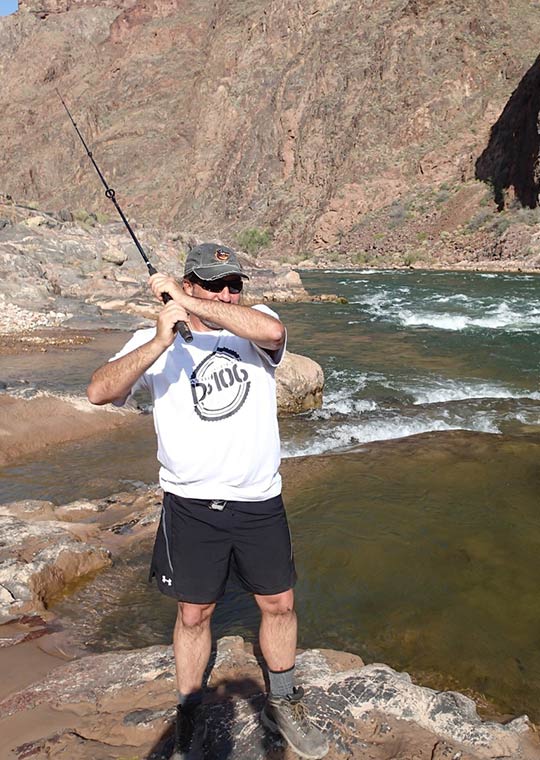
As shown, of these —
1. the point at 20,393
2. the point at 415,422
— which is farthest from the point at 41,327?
the point at 415,422

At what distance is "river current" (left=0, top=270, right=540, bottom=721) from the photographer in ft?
12.2

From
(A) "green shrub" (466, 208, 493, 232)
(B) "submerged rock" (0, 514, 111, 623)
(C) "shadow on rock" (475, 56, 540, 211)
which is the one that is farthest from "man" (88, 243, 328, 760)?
(A) "green shrub" (466, 208, 493, 232)

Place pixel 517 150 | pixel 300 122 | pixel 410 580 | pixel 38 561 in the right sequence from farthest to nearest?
pixel 300 122 < pixel 517 150 < pixel 410 580 < pixel 38 561

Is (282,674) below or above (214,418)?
below

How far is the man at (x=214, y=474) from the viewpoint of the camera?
238cm

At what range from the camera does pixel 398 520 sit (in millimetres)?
5309

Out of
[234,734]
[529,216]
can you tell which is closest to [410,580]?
[234,734]

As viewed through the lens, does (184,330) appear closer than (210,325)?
Yes

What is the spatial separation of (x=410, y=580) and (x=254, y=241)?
207ft

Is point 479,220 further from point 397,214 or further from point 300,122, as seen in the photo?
point 300,122

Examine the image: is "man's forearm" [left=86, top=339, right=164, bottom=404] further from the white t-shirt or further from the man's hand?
the man's hand

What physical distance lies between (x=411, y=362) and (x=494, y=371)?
1.79 metres

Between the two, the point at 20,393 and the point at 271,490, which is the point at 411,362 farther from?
the point at 271,490

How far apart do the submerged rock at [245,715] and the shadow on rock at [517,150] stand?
50390 mm
